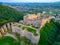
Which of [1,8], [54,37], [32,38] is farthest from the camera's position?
[1,8]

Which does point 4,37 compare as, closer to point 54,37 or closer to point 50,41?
point 50,41

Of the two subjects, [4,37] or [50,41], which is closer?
[4,37]

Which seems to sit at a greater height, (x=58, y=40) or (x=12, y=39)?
(x=12, y=39)

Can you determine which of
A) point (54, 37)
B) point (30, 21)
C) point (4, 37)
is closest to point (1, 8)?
point (30, 21)

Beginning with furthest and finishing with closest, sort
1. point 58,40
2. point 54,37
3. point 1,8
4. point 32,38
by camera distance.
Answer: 1. point 1,8
2. point 54,37
3. point 58,40
4. point 32,38

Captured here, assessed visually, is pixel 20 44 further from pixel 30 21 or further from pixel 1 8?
pixel 1 8

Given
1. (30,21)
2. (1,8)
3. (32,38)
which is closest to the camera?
(32,38)

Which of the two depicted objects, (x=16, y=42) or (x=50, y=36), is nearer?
(x=16, y=42)

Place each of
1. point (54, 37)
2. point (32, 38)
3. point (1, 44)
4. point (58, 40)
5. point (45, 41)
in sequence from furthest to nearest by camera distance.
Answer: point (54, 37) < point (58, 40) < point (45, 41) < point (32, 38) < point (1, 44)

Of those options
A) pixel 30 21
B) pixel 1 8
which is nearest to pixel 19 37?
pixel 30 21

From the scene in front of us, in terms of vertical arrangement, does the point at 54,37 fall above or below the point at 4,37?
below
